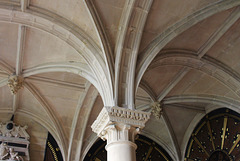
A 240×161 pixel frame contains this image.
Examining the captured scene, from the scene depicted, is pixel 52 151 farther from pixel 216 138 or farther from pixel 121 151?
pixel 121 151

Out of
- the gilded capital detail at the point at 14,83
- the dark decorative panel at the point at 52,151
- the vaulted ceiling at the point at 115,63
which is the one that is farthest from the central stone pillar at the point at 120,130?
the dark decorative panel at the point at 52,151

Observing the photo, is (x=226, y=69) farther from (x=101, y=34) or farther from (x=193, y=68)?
(x=101, y=34)

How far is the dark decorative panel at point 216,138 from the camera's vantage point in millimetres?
11266

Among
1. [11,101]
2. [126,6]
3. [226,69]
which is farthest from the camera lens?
[11,101]

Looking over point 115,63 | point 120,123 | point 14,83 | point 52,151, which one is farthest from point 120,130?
point 52,151

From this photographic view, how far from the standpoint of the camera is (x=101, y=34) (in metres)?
7.87

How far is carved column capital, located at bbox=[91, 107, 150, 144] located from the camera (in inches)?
263

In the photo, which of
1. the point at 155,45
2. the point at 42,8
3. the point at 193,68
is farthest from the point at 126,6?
the point at 193,68

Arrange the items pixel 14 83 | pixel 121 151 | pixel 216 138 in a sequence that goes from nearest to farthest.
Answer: pixel 121 151 → pixel 14 83 → pixel 216 138

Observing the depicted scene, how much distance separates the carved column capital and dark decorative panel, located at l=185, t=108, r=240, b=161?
5636mm

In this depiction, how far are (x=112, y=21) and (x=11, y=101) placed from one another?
597cm

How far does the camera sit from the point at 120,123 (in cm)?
678

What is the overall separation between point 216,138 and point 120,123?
638cm

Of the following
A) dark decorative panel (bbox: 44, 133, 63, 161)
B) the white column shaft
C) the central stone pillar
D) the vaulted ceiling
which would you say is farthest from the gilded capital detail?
the white column shaft
